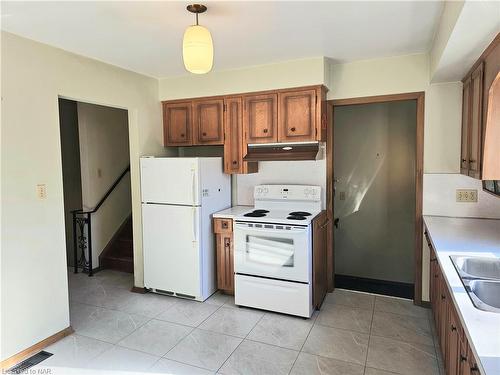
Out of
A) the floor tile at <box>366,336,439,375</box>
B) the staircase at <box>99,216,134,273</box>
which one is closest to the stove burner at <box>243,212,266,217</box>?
the floor tile at <box>366,336,439,375</box>

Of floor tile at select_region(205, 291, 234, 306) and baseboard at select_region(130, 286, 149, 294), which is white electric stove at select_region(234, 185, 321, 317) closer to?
floor tile at select_region(205, 291, 234, 306)

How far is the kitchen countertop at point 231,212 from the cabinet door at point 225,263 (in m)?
0.20

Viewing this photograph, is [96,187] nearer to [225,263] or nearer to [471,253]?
[225,263]

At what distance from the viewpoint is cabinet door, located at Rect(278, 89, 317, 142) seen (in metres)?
3.33

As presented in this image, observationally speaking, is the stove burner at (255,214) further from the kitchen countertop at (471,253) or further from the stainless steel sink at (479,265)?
the stainless steel sink at (479,265)

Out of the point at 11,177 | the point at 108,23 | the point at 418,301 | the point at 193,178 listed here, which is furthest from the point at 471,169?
the point at 11,177

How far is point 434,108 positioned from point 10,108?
3.52 m

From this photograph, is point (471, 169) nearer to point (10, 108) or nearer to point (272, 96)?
point (272, 96)

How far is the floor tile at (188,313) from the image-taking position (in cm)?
314

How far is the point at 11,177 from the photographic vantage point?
2.47 m

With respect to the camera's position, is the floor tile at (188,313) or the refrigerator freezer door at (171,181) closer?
the floor tile at (188,313)

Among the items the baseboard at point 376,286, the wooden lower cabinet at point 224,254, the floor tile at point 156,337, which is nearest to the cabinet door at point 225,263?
the wooden lower cabinet at point 224,254

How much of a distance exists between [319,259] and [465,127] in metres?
1.74

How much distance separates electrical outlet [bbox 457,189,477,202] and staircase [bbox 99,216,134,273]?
3825mm
